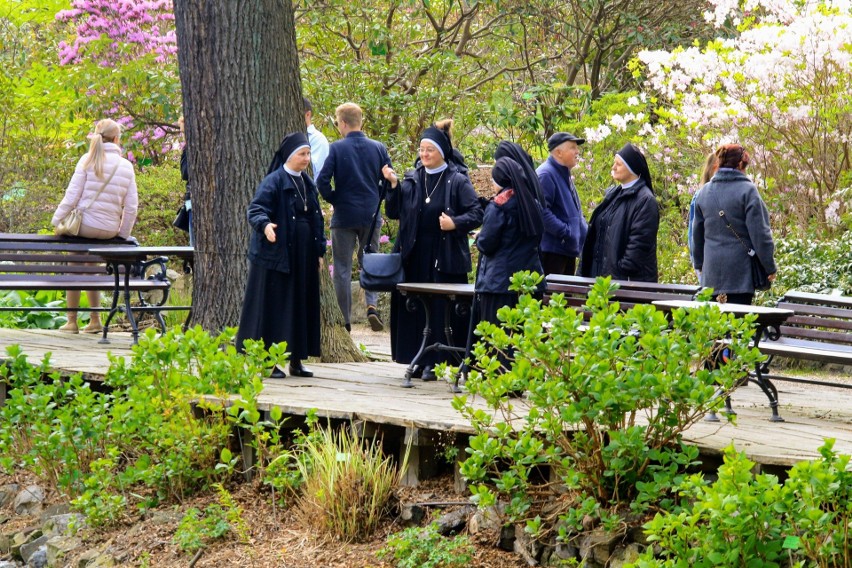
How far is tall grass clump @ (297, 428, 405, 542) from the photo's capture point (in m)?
5.47

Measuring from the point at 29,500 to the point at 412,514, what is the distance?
269 cm

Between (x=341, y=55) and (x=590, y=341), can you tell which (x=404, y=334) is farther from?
(x=341, y=55)

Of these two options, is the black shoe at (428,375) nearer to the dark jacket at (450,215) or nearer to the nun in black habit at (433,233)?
the nun in black habit at (433,233)

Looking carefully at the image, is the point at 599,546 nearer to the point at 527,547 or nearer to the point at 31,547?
the point at 527,547

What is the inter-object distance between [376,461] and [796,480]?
7.28 feet

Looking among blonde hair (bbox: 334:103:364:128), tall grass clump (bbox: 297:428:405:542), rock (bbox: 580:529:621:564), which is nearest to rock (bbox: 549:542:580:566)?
rock (bbox: 580:529:621:564)

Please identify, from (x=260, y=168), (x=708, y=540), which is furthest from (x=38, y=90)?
(x=708, y=540)

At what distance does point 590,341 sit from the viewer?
4.79 m

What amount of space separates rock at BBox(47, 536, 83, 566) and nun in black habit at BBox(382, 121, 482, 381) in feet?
9.19

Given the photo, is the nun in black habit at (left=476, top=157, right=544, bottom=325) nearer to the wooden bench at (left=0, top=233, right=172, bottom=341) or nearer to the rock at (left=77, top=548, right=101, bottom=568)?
the rock at (left=77, top=548, right=101, bottom=568)

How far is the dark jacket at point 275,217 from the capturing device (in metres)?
7.79

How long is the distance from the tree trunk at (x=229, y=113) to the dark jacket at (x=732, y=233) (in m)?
3.05

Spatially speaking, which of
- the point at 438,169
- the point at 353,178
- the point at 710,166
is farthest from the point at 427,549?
the point at 353,178

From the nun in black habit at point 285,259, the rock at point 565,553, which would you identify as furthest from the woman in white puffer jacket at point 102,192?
the rock at point 565,553
